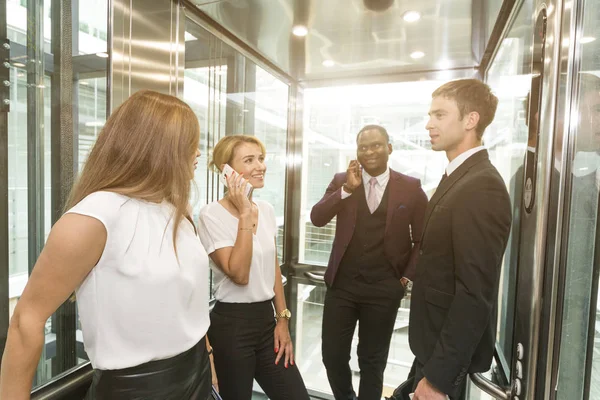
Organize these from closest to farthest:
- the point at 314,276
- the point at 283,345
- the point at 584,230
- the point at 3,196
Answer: the point at 584,230 < the point at 3,196 < the point at 283,345 < the point at 314,276

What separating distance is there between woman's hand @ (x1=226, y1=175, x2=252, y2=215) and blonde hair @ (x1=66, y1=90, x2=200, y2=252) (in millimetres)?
572

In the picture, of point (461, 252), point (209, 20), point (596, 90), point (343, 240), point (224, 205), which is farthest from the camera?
point (343, 240)

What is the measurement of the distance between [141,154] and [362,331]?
5.59 feet

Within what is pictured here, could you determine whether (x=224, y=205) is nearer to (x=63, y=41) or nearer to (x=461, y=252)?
(x=63, y=41)

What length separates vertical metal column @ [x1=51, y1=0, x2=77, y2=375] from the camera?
1323 mm

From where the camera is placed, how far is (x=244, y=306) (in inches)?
64.2

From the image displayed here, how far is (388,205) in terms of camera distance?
215 centimetres

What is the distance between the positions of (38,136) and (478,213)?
1469mm

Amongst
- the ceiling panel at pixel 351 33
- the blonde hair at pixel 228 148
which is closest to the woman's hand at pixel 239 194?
the blonde hair at pixel 228 148

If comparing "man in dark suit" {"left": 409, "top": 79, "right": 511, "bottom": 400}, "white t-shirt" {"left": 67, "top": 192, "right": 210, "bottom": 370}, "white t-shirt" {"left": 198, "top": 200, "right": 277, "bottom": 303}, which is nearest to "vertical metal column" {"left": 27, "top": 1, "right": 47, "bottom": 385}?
"white t-shirt" {"left": 67, "top": 192, "right": 210, "bottom": 370}

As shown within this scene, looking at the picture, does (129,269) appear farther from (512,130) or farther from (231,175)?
(512,130)

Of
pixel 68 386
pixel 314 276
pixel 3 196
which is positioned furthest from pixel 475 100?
pixel 314 276

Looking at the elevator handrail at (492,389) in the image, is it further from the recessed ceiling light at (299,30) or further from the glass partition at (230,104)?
the recessed ceiling light at (299,30)

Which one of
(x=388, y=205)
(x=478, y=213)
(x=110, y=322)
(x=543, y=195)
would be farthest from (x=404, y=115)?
(x=110, y=322)
